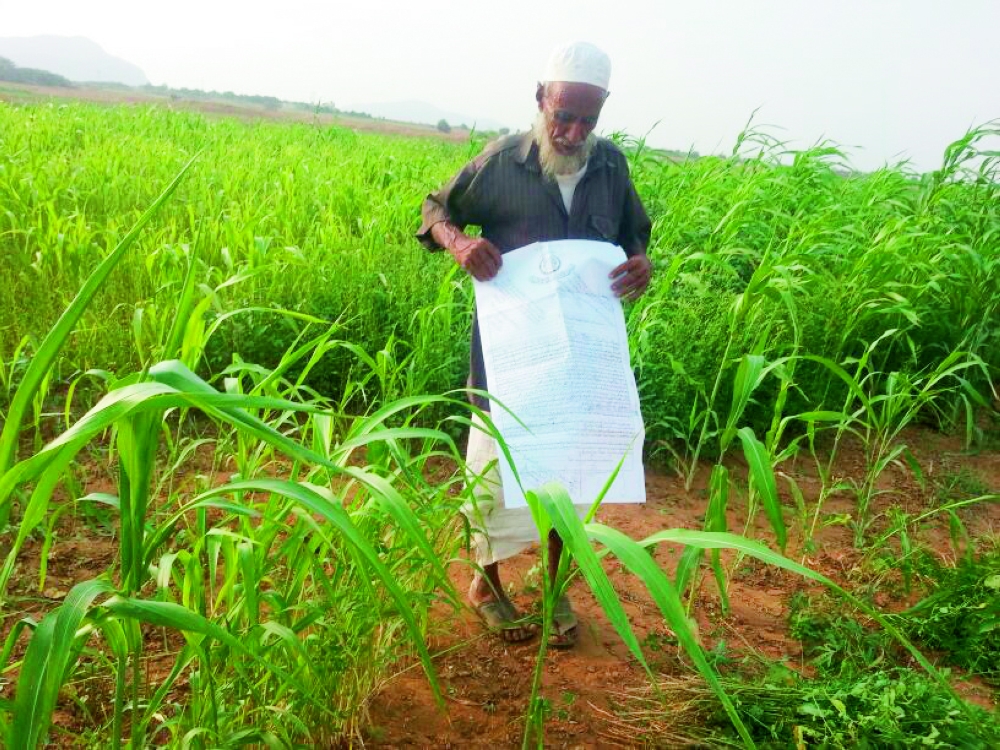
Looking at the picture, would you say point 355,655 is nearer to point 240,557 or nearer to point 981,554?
point 240,557

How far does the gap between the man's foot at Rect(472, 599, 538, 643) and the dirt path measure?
0.02 metres

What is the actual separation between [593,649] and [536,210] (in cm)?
102

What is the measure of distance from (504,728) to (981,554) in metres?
1.53

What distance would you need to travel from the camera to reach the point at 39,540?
1933mm

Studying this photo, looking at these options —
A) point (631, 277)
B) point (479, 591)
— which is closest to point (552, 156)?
point (631, 277)

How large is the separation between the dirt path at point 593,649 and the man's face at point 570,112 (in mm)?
1051

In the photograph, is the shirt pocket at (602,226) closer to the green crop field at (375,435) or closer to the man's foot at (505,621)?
the green crop field at (375,435)

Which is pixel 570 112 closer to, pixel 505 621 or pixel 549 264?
pixel 549 264

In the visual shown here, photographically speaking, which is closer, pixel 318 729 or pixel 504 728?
pixel 318 729

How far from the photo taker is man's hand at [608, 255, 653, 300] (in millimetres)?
1605

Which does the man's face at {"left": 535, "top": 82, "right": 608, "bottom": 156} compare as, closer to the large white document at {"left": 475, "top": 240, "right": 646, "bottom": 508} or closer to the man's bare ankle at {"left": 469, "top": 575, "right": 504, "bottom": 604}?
the large white document at {"left": 475, "top": 240, "right": 646, "bottom": 508}

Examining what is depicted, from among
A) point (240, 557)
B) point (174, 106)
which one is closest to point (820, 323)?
point (240, 557)

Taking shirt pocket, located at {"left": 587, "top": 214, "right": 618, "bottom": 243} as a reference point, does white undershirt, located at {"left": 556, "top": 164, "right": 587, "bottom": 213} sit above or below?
above

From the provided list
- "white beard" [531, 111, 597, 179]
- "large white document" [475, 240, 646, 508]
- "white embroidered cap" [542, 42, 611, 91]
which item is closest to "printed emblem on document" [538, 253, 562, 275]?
"large white document" [475, 240, 646, 508]
